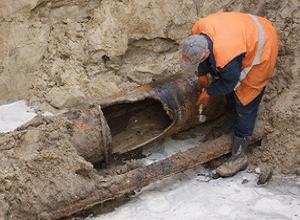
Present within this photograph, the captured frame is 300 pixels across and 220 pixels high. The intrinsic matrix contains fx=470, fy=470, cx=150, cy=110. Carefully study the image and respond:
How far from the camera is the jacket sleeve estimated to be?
368cm

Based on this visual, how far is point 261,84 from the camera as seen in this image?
3938mm

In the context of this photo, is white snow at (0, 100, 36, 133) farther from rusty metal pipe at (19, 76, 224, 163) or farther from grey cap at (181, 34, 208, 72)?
grey cap at (181, 34, 208, 72)

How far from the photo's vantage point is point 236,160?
414cm

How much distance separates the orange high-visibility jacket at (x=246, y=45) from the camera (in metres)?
3.64

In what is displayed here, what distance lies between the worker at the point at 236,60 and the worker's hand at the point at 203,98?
0.17 ft

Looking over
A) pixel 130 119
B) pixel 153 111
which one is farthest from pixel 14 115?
pixel 153 111

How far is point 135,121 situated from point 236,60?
1.31 m

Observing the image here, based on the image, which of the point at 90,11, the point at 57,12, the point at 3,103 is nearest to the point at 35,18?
the point at 57,12

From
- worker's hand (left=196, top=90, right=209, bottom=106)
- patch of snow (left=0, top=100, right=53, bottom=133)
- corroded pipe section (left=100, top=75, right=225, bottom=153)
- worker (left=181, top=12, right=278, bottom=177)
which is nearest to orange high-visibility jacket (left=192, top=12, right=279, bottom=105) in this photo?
worker (left=181, top=12, right=278, bottom=177)

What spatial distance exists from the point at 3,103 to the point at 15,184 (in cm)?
161

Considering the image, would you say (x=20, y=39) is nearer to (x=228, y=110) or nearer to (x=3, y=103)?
(x=3, y=103)

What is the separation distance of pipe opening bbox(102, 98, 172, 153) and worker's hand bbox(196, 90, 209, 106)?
358 millimetres

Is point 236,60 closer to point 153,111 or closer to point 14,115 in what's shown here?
point 153,111

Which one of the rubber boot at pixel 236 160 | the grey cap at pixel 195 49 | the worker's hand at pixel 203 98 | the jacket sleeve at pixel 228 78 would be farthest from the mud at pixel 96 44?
the grey cap at pixel 195 49
